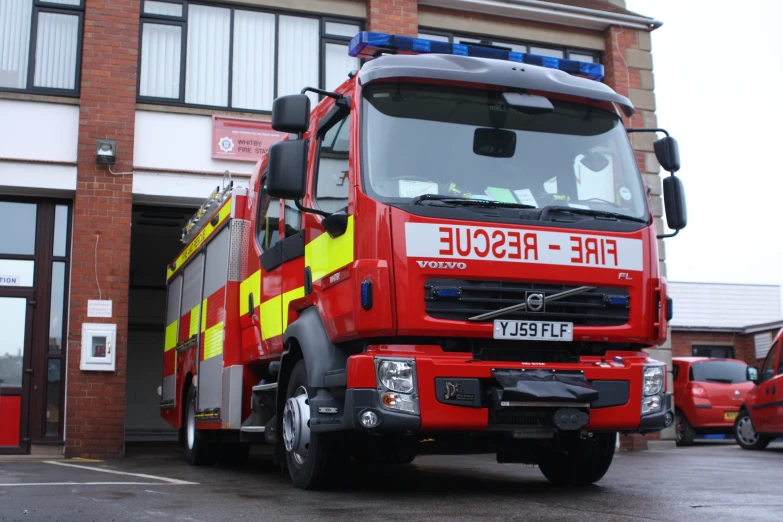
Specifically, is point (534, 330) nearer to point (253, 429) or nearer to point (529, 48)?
point (253, 429)

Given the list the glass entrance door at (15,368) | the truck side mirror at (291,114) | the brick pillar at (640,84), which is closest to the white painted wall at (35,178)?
the glass entrance door at (15,368)

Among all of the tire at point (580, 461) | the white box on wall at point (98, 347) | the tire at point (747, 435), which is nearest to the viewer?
the tire at point (580, 461)

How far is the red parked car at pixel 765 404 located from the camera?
1317 cm

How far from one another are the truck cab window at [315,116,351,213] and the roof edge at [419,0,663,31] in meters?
8.65

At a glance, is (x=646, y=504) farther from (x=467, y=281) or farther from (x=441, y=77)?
(x=441, y=77)

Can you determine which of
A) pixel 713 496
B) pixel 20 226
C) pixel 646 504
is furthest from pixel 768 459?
pixel 20 226

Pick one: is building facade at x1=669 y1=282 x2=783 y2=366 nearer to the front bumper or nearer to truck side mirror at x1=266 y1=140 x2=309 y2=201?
the front bumper

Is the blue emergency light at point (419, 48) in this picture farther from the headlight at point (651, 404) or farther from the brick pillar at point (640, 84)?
the brick pillar at point (640, 84)

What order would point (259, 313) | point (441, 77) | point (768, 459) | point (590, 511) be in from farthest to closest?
point (768, 459), point (259, 313), point (441, 77), point (590, 511)

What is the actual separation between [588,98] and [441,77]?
1100 millimetres

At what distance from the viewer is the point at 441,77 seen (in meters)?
6.31

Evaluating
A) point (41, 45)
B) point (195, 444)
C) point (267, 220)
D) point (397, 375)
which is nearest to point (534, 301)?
point (397, 375)

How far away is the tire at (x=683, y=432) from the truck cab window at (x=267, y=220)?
1074 cm

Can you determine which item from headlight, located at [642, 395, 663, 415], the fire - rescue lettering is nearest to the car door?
headlight, located at [642, 395, 663, 415]
